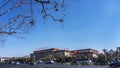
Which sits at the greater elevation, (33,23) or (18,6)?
(18,6)

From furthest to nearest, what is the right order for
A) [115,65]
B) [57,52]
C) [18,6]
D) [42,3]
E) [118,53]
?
[57,52], [118,53], [115,65], [18,6], [42,3]

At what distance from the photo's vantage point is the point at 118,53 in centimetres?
13450

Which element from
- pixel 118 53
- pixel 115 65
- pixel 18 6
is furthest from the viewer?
pixel 118 53

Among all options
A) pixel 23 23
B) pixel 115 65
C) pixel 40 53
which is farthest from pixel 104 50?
pixel 23 23

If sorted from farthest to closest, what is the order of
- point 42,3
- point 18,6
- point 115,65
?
point 115,65 → point 18,6 → point 42,3

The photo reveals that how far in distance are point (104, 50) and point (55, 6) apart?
140 meters

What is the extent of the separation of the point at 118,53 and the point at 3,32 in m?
135

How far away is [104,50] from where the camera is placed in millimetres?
141375

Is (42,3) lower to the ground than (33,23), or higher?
higher

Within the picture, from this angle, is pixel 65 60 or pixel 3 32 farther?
pixel 65 60

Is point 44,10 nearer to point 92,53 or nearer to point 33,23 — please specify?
point 33,23

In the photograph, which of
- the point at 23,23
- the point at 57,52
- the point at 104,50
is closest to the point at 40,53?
the point at 57,52

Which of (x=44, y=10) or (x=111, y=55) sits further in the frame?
(x=111, y=55)

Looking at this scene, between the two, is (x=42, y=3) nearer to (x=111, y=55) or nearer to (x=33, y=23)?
(x=33, y=23)
